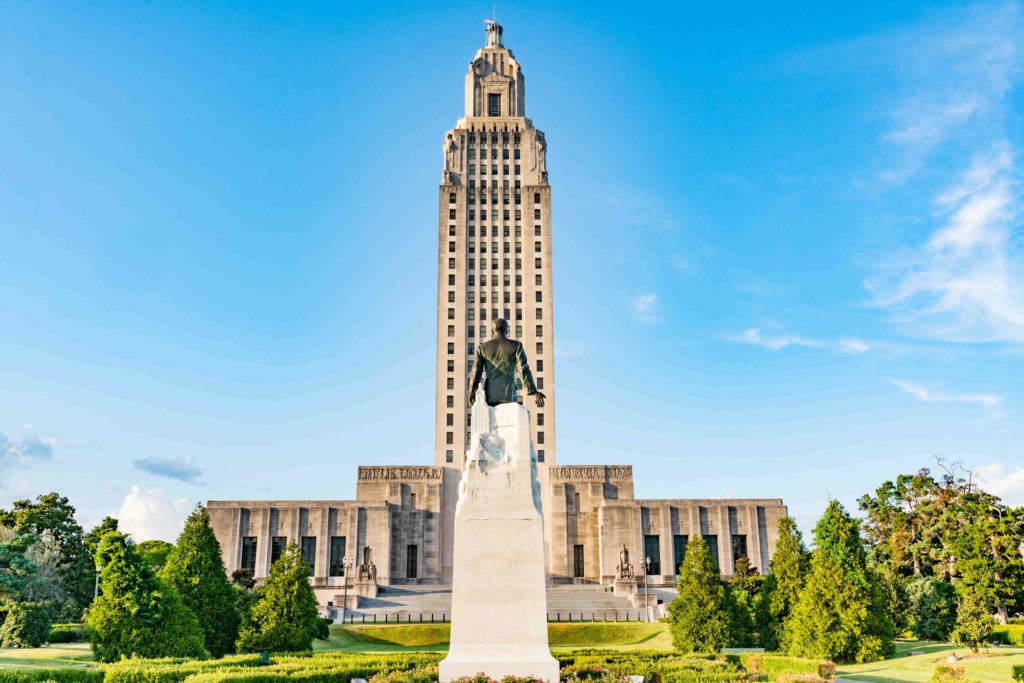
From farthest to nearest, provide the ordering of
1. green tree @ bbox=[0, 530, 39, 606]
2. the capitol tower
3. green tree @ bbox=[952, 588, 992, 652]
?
the capitol tower, green tree @ bbox=[0, 530, 39, 606], green tree @ bbox=[952, 588, 992, 652]

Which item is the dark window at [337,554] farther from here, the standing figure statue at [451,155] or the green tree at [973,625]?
the green tree at [973,625]

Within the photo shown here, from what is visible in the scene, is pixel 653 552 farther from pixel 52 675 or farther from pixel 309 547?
pixel 52 675

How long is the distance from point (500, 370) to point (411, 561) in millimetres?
57189

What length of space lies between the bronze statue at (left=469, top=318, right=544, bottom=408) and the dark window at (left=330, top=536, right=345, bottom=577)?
55339 millimetres

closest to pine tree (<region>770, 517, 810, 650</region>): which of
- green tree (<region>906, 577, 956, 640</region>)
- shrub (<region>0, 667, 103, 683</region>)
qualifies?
green tree (<region>906, 577, 956, 640</region>)

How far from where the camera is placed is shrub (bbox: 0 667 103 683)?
60.4ft

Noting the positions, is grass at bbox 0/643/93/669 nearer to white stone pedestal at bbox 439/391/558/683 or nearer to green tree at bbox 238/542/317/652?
green tree at bbox 238/542/317/652

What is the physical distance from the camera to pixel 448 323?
263 feet

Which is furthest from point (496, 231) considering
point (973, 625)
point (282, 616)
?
point (973, 625)

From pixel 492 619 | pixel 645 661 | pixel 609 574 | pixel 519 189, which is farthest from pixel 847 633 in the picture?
pixel 519 189

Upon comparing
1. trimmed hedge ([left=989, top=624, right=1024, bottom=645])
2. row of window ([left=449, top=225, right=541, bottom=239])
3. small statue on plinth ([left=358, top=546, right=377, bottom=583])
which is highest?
row of window ([left=449, top=225, right=541, bottom=239])

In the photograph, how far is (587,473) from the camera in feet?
243

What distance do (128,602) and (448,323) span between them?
58141 millimetres

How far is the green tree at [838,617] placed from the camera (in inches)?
1167
